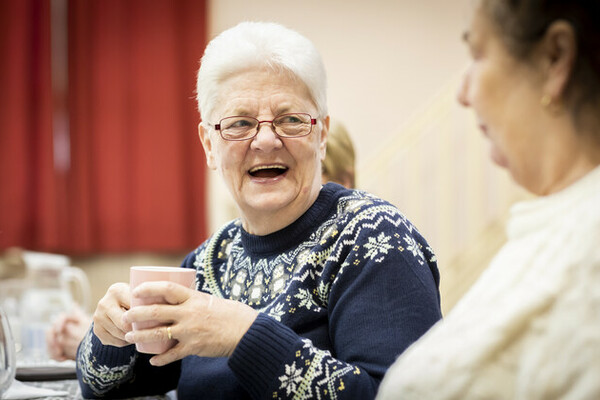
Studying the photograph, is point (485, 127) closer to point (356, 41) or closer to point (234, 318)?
point (234, 318)

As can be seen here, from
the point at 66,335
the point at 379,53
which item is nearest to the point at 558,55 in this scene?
the point at 66,335

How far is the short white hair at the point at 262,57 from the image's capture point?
48.7 inches

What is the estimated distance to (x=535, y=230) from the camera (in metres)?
0.57

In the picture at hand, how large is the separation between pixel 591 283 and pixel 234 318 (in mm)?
560

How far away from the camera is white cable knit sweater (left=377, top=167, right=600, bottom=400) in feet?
1.62

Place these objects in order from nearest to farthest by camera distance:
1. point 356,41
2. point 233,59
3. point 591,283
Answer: point 591,283, point 233,59, point 356,41

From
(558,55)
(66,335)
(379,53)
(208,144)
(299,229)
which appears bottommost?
(66,335)

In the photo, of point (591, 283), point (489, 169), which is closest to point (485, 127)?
point (591, 283)

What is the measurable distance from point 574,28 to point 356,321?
1.90 ft

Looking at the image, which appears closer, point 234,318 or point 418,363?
point 418,363

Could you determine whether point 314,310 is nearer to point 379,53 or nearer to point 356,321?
point 356,321

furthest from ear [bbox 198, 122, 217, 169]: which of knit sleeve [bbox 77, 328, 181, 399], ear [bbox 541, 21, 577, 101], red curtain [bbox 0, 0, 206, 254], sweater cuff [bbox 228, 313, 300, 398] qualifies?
red curtain [bbox 0, 0, 206, 254]

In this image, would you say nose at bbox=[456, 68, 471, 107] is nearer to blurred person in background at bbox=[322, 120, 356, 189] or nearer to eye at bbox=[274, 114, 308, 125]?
eye at bbox=[274, 114, 308, 125]

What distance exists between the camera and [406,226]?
110 cm
